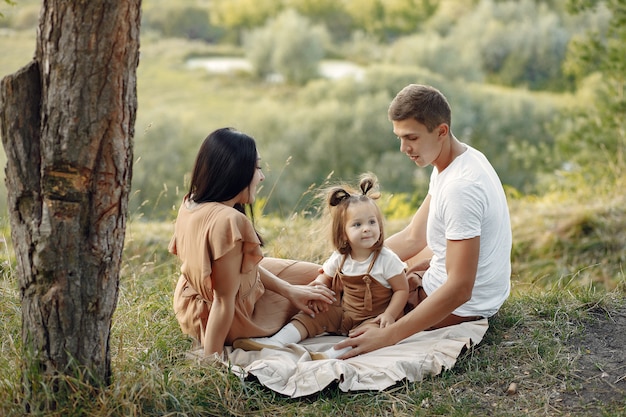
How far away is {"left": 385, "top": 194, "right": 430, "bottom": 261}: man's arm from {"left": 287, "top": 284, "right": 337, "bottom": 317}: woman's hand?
56 cm

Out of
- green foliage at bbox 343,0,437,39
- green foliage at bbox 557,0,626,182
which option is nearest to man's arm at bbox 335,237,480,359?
green foliage at bbox 557,0,626,182

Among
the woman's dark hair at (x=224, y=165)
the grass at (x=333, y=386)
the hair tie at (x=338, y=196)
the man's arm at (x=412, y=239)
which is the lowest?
the grass at (x=333, y=386)

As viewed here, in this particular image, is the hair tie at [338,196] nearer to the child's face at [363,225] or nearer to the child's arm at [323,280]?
the child's face at [363,225]

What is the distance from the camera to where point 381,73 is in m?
26.2

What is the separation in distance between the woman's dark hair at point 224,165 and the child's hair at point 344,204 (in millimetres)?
466

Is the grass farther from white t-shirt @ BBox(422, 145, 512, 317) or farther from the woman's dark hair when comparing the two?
the woman's dark hair

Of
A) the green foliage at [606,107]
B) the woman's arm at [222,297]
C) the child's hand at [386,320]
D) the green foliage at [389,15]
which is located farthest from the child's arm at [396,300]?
the green foliage at [389,15]

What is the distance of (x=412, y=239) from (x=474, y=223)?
83 centimetres

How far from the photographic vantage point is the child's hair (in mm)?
3639

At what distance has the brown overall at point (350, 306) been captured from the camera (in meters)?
3.68

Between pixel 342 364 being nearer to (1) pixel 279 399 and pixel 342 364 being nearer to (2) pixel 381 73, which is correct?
(1) pixel 279 399

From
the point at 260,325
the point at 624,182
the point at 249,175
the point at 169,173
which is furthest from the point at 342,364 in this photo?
the point at 169,173

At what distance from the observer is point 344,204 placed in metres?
3.65

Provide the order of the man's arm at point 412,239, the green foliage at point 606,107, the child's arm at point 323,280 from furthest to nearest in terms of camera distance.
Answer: the green foliage at point 606,107 < the man's arm at point 412,239 < the child's arm at point 323,280
